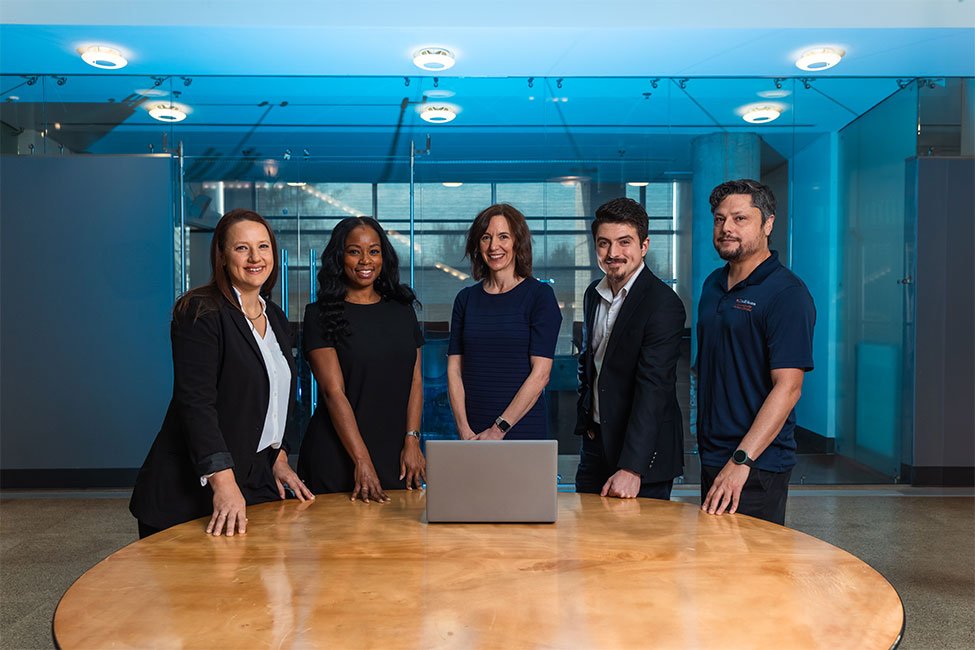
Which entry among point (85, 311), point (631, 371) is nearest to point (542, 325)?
point (631, 371)

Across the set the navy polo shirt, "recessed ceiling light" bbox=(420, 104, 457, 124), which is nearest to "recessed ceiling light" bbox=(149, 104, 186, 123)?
"recessed ceiling light" bbox=(420, 104, 457, 124)

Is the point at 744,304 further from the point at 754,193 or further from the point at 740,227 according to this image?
the point at 754,193

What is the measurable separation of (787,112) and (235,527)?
17.4 ft

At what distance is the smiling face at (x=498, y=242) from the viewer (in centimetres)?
301

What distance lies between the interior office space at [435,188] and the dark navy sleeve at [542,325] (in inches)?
115

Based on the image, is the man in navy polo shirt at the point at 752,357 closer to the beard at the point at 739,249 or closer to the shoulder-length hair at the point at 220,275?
the beard at the point at 739,249

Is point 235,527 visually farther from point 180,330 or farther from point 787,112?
point 787,112

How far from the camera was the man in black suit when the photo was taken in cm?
258

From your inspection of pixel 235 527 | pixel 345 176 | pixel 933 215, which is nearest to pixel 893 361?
pixel 933 215

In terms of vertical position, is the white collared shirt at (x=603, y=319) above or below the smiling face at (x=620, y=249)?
below

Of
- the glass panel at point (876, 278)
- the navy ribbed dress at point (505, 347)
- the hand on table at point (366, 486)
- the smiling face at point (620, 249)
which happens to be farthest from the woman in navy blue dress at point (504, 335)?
the glass panel at point (876, 278)

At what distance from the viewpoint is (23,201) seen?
5.82m

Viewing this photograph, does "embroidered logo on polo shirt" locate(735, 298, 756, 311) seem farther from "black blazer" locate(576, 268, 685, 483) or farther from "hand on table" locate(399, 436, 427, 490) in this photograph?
"hand on table" locate(399, 436, 427, 490)

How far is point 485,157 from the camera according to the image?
19.5 ft
